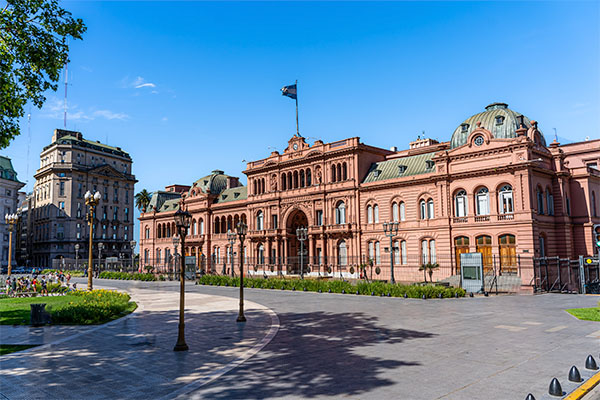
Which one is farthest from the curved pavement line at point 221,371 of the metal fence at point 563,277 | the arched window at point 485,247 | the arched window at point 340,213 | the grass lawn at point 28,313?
the arched window at point 340,213

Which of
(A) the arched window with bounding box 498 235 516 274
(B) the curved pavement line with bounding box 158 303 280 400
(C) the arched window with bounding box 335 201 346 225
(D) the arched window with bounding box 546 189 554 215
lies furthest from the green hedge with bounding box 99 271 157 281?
(D) the arched window with bounding box 546 189 554 215

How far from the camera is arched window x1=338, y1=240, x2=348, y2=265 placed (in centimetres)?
5034

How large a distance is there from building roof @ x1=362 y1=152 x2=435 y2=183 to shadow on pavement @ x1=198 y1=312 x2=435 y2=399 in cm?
3132

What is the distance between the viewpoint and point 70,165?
316 ft

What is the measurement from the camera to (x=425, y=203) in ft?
145

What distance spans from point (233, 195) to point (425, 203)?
110ft

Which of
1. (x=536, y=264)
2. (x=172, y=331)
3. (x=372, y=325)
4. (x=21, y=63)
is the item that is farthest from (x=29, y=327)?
(x=536, y=264)

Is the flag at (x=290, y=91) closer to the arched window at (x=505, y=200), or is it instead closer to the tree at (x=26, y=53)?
the arched window at (x=505, y=200)

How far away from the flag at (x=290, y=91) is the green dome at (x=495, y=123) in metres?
23.6

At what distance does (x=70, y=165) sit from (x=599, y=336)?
338 feet

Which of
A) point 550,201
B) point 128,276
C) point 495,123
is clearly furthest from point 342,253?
point 128,276

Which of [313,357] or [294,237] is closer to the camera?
[313,357]

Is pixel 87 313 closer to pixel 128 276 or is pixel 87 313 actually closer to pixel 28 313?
pixel 28 313

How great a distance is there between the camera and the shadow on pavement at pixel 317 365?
9250mm
